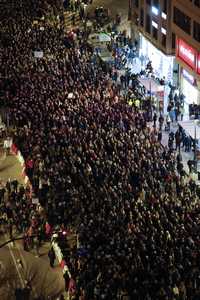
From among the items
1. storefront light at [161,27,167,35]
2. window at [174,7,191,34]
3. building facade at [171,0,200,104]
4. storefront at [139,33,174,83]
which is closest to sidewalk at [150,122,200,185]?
building facade at [171,0,200,104]

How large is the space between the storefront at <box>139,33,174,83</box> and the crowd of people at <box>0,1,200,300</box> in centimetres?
540

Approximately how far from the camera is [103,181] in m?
38.8

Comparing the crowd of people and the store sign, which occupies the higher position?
the crowd of people

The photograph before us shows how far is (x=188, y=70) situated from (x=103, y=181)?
20.0m

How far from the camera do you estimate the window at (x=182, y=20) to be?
55744 millimetres

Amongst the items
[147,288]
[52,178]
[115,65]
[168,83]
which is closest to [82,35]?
[115,65]

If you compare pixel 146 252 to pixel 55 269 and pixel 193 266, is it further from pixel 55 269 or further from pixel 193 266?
pixel 55 269

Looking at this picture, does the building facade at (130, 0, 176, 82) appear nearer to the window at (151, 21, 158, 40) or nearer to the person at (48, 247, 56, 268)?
the window at (151, 21, 158, 40)

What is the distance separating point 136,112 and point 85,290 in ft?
71.8

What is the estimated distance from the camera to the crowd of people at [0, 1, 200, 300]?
30547mm

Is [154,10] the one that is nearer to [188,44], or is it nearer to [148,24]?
[148,24]

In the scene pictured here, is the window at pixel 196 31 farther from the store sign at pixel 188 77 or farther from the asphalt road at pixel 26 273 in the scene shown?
the asphalt road at pixel 26 273

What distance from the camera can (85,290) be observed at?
3031 centimetres

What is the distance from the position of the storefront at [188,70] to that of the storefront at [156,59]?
2524 millimetres
